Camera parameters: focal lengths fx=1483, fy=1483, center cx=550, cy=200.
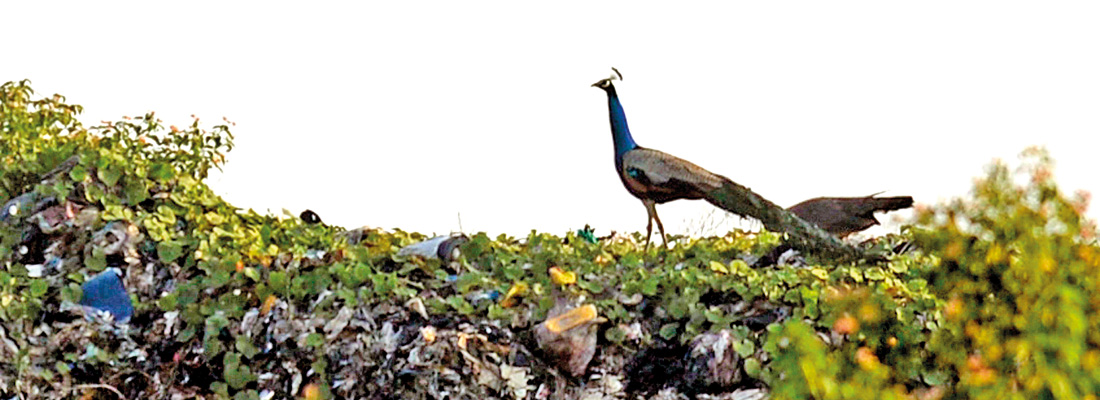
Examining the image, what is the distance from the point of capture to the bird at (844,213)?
752 cm

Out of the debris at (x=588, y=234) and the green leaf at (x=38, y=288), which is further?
the debris at (x=588, y=234)

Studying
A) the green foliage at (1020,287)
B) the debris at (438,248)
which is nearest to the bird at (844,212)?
the debris at (438,248)

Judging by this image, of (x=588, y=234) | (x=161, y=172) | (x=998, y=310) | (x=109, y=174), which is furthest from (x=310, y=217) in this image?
(x=998, y=310)

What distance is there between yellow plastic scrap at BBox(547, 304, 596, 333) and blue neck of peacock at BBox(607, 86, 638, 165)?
2148 millimetres

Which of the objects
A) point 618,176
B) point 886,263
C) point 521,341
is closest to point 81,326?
point 521,341

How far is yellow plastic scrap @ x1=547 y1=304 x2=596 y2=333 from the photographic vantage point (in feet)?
17.0

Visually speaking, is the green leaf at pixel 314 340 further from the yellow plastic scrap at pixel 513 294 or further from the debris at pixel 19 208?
the debris at pixel 19 208

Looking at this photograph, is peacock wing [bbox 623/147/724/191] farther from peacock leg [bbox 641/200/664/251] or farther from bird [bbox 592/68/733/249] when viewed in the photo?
peacock leg [bbox 641/200/664/251]

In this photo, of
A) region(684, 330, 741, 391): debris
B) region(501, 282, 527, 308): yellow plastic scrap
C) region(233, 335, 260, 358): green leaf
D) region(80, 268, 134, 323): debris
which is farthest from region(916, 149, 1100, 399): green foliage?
region(80, 268, 134, 323): debris

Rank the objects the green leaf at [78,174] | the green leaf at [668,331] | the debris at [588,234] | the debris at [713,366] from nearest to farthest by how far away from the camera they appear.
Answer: the debris at [713,366] → the green leaf at [668,331] → the green leaf at [78,174] → the debris at [588,234]

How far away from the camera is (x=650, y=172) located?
7.07m

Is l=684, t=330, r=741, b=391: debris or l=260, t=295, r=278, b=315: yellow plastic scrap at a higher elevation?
l=260, t=295, r=278, b=315: yellow plastic scrap

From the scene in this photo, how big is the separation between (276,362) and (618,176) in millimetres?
2411

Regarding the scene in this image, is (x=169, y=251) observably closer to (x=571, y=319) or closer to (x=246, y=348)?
(x=246, y=348)
